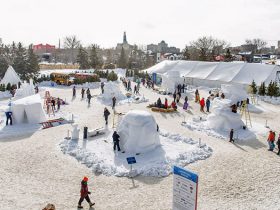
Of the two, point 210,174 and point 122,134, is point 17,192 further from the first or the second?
point 210,174

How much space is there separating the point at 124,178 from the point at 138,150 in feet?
9.41

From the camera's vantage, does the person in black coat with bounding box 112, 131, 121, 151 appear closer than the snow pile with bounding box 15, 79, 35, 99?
Yes

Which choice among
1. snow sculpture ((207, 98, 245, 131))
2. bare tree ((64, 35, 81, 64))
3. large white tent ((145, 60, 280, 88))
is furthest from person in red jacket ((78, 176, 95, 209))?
bare tree ((64, 35, 81, 64))

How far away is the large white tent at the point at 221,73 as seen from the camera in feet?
121

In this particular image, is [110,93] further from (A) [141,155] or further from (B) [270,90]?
(B) [270,90]

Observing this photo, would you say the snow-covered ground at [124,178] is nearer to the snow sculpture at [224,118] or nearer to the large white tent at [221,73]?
the snow sculpture at [224,118]

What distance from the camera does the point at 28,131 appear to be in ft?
65.2

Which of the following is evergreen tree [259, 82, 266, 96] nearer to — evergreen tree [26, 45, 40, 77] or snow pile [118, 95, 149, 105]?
snow pile [118, 95, 149, 105]

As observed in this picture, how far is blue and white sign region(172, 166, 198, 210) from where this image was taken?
799cm

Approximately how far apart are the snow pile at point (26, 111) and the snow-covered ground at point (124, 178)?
5.48 feet

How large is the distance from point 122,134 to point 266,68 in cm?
2710

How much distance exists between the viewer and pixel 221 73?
4112 centimetres

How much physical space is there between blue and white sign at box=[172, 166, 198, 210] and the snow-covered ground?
85.5 inches

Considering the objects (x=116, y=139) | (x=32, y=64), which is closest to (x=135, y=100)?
(x=116, y=139)
